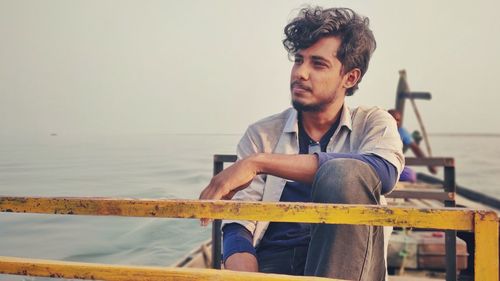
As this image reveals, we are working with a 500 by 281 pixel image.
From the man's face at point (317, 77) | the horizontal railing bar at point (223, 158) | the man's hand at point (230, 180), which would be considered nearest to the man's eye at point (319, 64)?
the man's face at point (317, 77)

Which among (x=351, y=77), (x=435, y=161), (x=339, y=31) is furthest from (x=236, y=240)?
(x=435, y=161)

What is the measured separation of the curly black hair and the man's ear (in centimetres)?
2

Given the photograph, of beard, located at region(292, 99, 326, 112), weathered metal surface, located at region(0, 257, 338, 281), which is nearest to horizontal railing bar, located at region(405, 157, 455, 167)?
beard, located at region(292, 99, 326, 112)

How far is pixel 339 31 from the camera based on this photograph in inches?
83.9

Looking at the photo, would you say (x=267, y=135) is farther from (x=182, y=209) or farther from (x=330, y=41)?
(x=182, y=209)

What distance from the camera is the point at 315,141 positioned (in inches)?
81.4

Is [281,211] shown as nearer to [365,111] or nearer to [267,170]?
[267,170]

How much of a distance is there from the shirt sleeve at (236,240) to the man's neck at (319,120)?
554 mm

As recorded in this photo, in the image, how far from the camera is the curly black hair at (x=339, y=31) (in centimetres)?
210

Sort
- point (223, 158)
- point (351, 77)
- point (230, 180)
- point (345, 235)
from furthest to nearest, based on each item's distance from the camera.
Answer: point (223, 158) → point (351, 77) → point (230, 180) → point (345, 235)

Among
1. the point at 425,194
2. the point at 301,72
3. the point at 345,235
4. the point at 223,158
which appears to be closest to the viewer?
the point at 345,235

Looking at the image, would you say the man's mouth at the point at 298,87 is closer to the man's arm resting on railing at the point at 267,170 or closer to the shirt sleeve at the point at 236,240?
the man's arm resting on railing at the point at 267,170

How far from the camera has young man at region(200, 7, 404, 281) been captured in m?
1.32

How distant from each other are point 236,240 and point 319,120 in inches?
27.2
